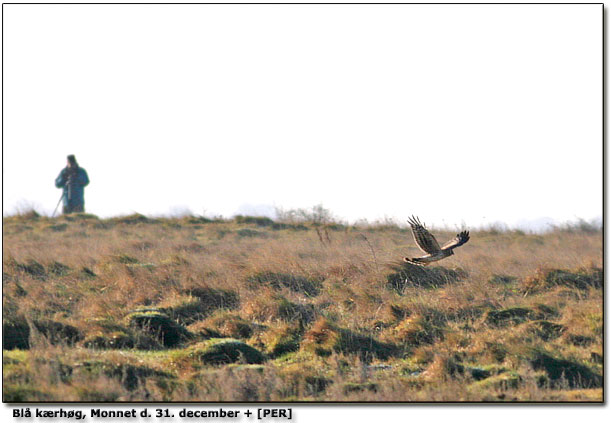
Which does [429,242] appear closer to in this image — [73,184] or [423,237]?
[423,237]

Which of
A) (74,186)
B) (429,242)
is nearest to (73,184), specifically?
(74,186)

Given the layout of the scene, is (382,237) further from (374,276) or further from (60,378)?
(60,378)

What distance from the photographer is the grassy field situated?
802 centimetres

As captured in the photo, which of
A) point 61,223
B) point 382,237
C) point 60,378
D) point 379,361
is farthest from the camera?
point 61,223

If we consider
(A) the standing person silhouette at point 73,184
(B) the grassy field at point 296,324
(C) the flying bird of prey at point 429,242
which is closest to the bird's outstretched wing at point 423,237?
(C) the flying bird of prey at point 429,242

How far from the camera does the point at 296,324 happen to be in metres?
10.1

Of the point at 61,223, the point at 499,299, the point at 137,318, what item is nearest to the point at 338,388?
the point at 137,318

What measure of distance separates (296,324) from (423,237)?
256 cm

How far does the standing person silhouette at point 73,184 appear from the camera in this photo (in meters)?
23.4

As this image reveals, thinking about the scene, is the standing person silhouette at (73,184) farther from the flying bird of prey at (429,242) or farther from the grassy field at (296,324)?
the flying bird of prey at (429,242)

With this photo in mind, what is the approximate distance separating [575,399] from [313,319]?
3.55m

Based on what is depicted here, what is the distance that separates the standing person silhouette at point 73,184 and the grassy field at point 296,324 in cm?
834

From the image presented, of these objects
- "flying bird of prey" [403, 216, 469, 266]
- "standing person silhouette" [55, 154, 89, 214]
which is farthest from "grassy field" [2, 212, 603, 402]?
"standing person silhouette" [55, 154, 89, 214]

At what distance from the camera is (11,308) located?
Answer: 1021 cm
